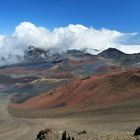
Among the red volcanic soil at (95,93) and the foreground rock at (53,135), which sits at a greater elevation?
the red volcanic soil at (95,93)

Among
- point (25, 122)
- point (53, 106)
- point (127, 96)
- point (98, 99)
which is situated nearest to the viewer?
point (25, 122)

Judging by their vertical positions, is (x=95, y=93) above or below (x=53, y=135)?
above

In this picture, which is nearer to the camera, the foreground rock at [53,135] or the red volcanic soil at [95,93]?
the foreground rock at [53,135]

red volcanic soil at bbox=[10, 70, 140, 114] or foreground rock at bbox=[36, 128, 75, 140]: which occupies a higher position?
red volcanic soil at bbox=[10, 70, 140, 114]

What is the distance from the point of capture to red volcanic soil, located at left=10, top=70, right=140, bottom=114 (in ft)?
311

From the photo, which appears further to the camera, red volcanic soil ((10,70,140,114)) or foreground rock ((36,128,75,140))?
red volcanic soil ((10,70,140,114))

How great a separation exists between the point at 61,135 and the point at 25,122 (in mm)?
48838

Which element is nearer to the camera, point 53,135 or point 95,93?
point 53,135

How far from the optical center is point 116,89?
10256 cm

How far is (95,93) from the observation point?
108m

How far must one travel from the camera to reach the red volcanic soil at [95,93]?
311 ft

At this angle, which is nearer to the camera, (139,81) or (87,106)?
(87,106)

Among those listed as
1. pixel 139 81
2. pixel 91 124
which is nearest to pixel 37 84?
pixel 139 81

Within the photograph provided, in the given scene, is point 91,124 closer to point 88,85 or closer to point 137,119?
point 137,119
